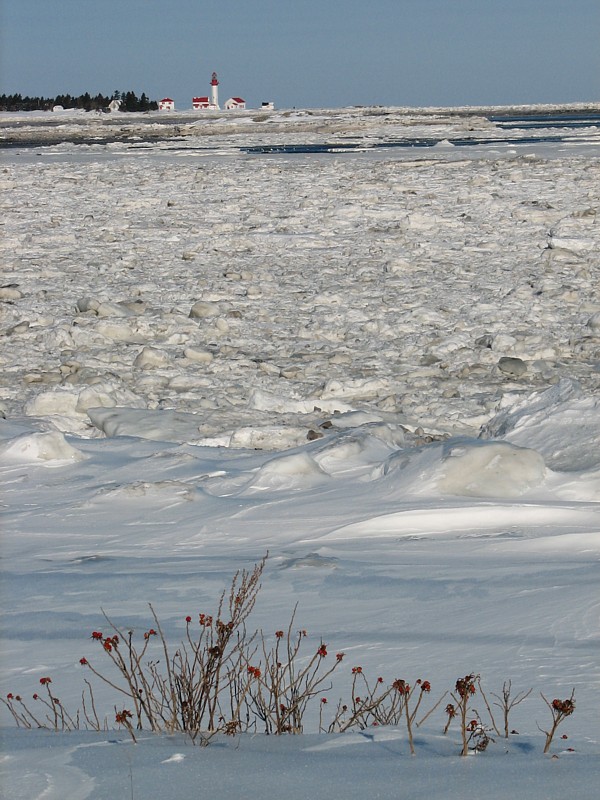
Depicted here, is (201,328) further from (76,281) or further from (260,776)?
(260,776)

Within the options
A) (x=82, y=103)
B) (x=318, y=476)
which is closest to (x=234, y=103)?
(x=82, y=103)

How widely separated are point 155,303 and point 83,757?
291 inches

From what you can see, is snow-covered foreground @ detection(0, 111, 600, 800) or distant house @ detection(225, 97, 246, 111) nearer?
snow-covered foreground @ detection(0, 111, 600, 800)

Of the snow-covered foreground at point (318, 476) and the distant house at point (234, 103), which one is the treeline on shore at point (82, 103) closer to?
the distant house at point (234, 103)

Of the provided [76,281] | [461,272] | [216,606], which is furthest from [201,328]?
[216,606]

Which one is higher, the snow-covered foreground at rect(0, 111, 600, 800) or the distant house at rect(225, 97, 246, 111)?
the distant house at rect(225, 97, 246, 111)

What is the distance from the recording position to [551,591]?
3.14 meters

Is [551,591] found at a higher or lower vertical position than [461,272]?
lower

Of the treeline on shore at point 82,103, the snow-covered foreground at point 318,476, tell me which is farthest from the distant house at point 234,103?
the snow-covered foreground at point 318,476

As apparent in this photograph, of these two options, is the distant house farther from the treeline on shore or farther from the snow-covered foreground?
the snow-covered foreground

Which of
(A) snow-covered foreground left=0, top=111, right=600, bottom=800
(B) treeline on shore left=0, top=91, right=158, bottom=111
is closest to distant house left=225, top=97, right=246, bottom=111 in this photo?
(B) treeline on shore left=0, top=91, right=158, bottom=111

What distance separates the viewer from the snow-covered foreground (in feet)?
6.89

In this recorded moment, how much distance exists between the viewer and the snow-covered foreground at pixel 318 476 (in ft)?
6.89

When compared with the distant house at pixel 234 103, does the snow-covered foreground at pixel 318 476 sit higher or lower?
lower
